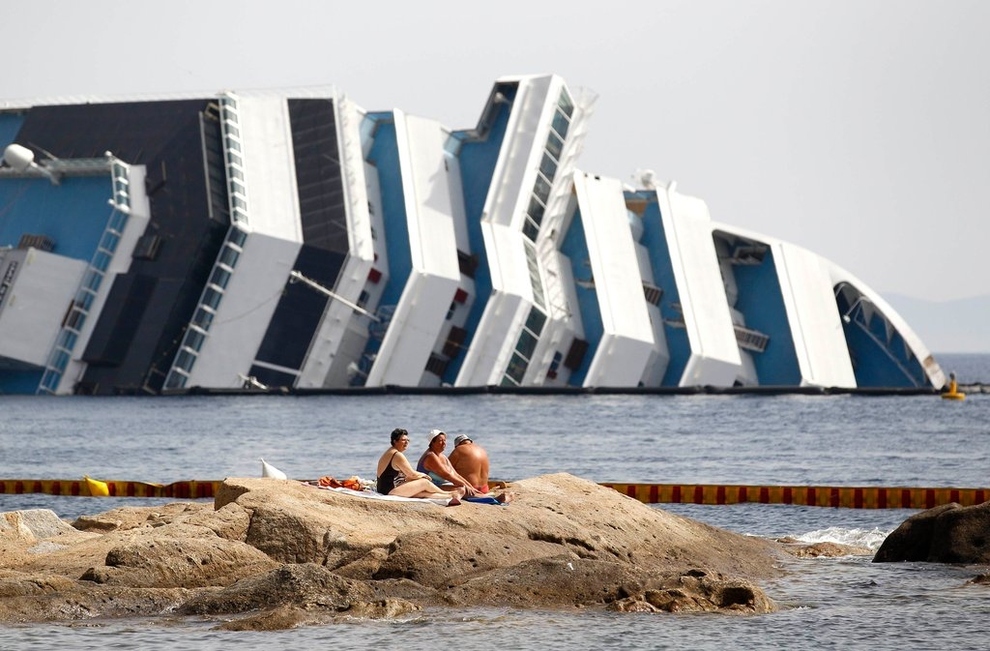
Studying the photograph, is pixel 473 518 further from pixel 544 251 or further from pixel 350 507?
pixel 544 251

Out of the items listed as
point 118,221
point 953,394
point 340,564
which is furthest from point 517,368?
point 340,564

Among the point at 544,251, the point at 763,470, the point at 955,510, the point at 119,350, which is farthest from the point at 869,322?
the point at 955,510

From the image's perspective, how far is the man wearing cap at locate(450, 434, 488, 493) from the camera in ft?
72.4

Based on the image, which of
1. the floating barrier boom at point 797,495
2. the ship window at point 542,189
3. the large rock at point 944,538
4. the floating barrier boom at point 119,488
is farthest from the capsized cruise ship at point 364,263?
the large rock at point 944,538

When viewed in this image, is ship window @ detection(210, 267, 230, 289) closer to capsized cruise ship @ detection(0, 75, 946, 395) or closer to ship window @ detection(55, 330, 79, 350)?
capsized cruise ship @ detection(0, 75, 946, 395)

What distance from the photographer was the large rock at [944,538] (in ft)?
73.7

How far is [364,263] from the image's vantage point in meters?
66.4

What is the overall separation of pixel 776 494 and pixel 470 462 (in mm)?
10941

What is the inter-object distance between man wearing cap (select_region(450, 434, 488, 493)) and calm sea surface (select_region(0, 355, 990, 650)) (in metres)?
3.70

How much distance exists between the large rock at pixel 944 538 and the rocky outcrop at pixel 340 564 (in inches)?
88.7

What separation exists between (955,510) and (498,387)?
45747 millimetres

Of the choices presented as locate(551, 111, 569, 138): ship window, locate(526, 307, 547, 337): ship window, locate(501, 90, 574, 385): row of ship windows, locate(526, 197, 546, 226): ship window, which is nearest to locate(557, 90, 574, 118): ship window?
locate(501, 90, 574, 385): row of ship windows

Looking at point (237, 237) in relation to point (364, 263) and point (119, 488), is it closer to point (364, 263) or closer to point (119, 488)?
point (364, 263)

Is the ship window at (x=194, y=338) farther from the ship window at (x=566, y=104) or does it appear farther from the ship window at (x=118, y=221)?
the ship window at (x=566, y=104)
